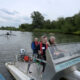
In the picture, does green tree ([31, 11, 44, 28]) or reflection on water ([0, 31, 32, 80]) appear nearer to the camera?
reflection on water ([0, 31, 32, 80])

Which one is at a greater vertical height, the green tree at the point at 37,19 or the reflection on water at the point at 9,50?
the green tree at the point at 37,19

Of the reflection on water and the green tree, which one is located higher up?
the green tree

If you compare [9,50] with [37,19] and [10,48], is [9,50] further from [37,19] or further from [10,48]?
[37,19]

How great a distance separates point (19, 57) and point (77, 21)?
45626mm

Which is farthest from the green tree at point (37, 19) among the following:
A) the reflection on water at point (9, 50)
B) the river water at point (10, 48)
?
the reflection on water at point (9, 50)

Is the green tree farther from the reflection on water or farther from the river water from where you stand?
the reflection on water

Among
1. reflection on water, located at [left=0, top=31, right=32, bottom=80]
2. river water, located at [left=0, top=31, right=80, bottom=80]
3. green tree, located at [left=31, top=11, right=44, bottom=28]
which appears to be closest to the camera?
reflection on water, located at [left=0, top=31, right=32, bottom=80]

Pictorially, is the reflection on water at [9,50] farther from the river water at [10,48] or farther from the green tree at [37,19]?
the green tree at [37,19]

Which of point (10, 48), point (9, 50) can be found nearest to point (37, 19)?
point (10, 48)

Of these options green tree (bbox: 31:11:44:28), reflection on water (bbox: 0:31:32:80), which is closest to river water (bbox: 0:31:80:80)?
reflection on water (bbox: 0:31:32:80)

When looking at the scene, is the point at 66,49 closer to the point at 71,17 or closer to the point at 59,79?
the point at 59,79

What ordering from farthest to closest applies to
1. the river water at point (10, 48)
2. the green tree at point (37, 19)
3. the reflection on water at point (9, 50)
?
the green tree at point (37, 19)
the river water at point (10, 48)
the reflection on water at point (9, 50)

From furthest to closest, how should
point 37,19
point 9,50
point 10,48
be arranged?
point 37,19
point 10,48
point 9,50

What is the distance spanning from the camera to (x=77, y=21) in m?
48.7
